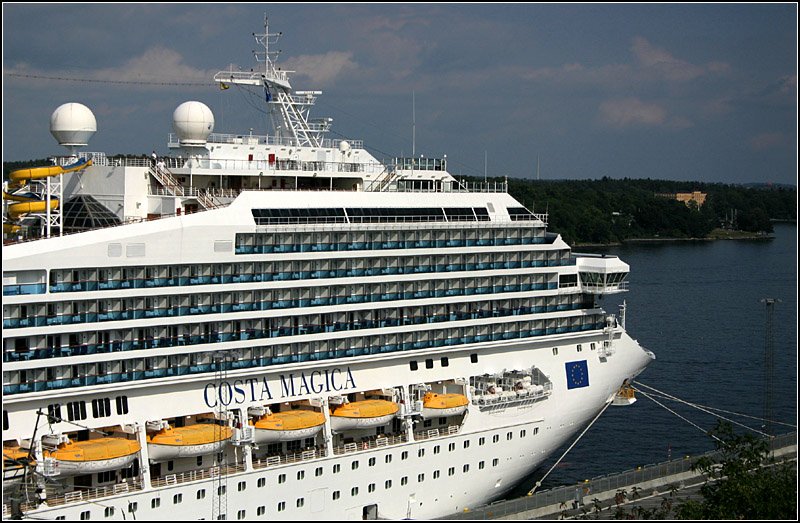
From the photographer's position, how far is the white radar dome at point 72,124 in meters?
30.0

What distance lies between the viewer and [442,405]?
31188 mm

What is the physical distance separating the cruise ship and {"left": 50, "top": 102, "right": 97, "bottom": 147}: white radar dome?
0.18 ft

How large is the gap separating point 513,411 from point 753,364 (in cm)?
2329

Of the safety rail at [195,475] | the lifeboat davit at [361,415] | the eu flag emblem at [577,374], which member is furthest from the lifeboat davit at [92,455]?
the eu flag emblem at [577,374]

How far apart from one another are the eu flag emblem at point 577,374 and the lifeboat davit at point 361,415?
7243 millimetres

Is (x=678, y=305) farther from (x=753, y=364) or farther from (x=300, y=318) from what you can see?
(x=300, y=318)

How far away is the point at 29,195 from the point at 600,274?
55.6 feet

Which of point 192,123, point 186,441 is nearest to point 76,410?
point 186,441

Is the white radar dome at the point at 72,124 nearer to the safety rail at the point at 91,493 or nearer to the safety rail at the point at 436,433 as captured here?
the safety rail at the point at 91,493

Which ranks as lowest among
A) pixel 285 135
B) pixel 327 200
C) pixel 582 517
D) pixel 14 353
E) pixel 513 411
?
pixel 582 517

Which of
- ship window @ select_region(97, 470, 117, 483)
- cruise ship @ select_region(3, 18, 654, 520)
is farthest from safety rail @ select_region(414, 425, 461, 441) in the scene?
ship window @ select_region(97, 470, 117, 483)

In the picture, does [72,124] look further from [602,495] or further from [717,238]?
[717,238]

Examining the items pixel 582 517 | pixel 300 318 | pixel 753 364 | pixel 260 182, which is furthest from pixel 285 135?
pixel 753 364

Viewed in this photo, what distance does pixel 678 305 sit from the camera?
2739 inches
